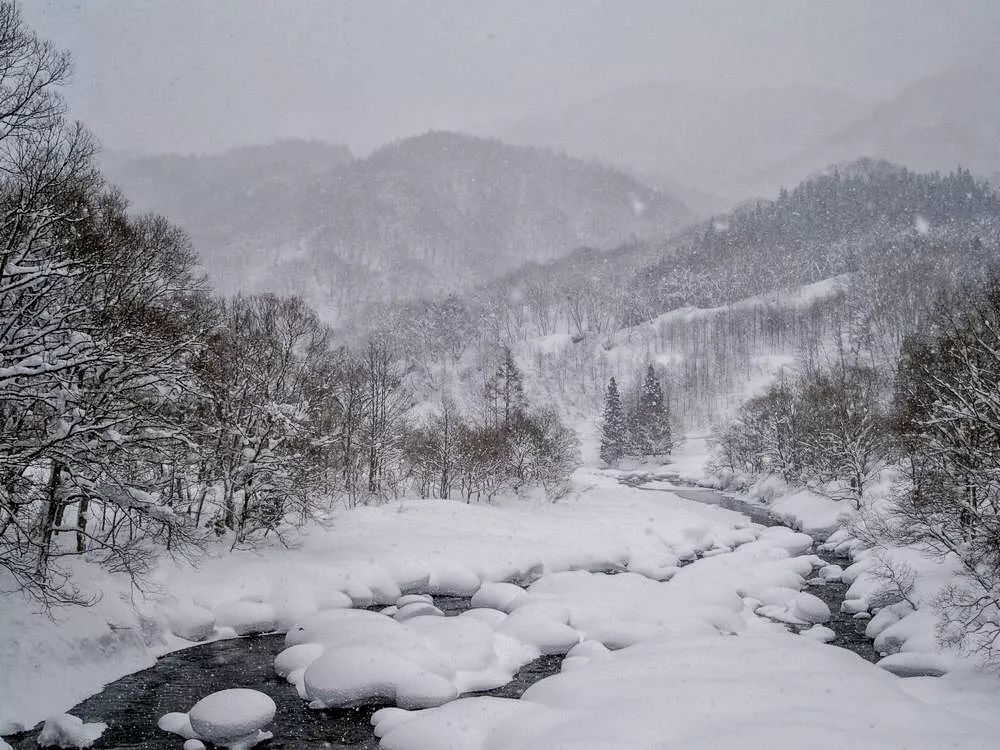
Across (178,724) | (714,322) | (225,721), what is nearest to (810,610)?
(225,721)

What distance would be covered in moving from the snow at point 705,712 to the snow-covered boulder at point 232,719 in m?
2.40

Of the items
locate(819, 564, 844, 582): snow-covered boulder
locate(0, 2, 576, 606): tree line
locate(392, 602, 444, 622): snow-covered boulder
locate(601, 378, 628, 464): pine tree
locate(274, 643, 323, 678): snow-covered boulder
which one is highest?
locate(0, 2, 576, 606): tree line

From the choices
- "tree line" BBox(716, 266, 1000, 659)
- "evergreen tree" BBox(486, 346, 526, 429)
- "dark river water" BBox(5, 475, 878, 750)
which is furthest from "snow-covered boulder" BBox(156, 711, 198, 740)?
"evergreen tree" BBox(486, 346, 526, 429)

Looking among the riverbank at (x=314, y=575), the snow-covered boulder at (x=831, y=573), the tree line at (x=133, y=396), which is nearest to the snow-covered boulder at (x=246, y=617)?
the riverbank at (x=314, y=575)

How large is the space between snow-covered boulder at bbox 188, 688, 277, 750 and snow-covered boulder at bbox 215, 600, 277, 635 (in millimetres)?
6059

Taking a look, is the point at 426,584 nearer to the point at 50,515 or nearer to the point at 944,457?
the point at 50,515

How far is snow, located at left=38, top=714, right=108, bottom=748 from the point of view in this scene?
10.8 metres

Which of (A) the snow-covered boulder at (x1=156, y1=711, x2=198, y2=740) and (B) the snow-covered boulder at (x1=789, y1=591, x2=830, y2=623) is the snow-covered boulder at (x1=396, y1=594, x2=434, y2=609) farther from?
(B) the snow-covered boulder at (x1=789, y1=591, x2=830, y2=623)

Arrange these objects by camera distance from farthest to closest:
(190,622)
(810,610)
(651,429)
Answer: (651,429)
(810,610)
(190,622)

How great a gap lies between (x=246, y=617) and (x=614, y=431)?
84687 mm

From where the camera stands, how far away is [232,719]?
1136cm

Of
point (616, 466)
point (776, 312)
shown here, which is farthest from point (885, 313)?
point (616, 466)

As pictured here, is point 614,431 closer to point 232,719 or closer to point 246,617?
point 246,617

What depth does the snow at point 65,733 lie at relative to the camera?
10.8 metres
